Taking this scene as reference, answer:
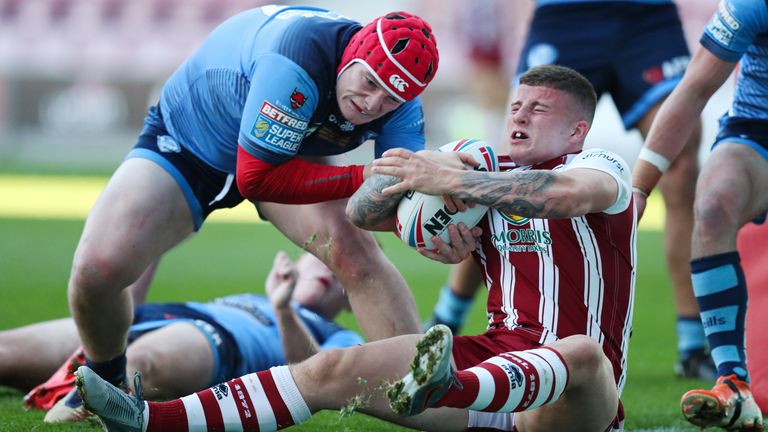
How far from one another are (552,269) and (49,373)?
274 centimetres

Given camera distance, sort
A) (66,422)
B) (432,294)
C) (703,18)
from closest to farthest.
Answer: (66,422)
(432,294)
(703,18)

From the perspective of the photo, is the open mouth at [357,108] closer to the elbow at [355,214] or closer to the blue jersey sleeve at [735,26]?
the elbow at [355,214]

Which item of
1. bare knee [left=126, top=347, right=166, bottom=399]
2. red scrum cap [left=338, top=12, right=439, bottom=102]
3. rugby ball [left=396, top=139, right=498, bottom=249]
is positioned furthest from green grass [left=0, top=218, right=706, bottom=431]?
red scrum cap [left=338, top=12, right=439, bottom=102]

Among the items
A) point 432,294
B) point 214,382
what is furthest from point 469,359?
point 432,294

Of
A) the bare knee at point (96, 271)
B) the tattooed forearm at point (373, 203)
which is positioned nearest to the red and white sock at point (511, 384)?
the tattooed forearm at point (373, 203)

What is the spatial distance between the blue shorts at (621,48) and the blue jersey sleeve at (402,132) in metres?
1.99

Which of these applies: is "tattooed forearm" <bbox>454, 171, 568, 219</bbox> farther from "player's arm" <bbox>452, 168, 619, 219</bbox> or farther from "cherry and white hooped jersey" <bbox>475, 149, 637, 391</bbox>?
"cherry and white hooped jersey" <bbox>475, 149, 637, 391</bbox>

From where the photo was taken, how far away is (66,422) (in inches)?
167

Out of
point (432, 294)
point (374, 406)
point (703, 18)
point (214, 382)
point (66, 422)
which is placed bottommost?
point (703, 18)

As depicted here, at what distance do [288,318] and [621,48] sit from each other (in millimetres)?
2740

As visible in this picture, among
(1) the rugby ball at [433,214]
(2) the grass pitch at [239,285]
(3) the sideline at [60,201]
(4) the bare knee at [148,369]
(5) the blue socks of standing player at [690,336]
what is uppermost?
(1) the rugby ball at [433,214]

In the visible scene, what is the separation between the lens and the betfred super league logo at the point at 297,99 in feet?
13.3

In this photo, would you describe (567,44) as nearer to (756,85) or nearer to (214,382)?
(756,85)

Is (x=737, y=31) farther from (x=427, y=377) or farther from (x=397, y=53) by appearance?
(x=427, y=377)
